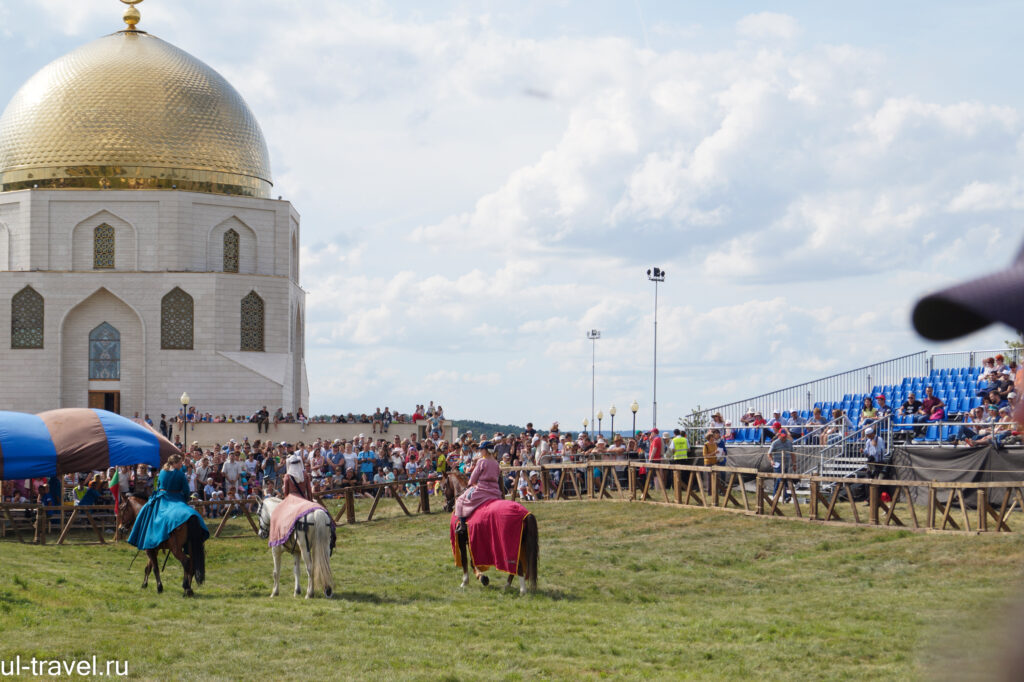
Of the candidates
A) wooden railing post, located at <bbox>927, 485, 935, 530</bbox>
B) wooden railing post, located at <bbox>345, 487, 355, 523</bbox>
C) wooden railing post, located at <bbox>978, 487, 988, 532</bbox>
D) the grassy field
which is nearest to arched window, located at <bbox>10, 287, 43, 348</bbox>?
wooden railing post, located at <bbox>345, 487, 355, 523</bbox>

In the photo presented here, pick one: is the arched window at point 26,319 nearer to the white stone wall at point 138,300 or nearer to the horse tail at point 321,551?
the white stone wall at point 138,300

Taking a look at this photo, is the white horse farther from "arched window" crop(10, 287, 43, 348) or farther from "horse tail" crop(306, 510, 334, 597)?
"arched window" crop(10, 287, 43, 348)

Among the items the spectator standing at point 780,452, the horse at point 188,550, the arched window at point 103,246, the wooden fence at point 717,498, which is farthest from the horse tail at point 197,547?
the arched window at point 103,246

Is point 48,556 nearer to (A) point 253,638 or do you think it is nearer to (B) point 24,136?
(A) point 253,638

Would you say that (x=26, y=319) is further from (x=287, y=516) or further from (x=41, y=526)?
(x=287, y=516)

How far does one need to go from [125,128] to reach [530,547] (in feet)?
151

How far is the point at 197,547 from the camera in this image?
16.2 metres

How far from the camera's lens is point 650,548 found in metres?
20.2

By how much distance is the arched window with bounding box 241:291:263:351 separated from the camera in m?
55.9

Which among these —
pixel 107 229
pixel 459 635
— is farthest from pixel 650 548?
pixel 107 229

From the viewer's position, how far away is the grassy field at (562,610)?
36.7 feet

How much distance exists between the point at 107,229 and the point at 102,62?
8.71 m

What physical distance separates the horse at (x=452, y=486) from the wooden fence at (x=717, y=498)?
0.85 meters

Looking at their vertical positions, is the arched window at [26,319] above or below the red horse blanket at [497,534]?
above
